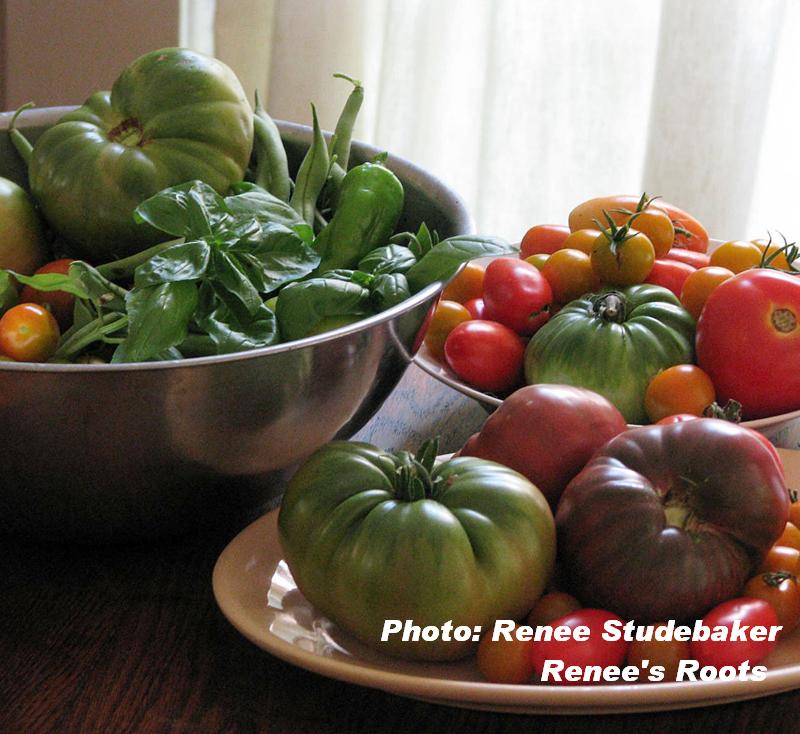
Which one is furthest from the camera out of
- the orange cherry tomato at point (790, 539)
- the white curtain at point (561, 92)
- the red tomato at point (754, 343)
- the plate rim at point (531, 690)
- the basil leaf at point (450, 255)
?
the white curtain at point (561, 92)

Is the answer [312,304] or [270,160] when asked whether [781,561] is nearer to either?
[312,304]

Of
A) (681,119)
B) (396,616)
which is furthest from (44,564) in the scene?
(681,119)

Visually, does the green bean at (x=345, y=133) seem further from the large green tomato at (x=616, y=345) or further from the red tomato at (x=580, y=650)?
the red tomato at (x=580, y=650)

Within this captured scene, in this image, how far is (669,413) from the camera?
0.84m

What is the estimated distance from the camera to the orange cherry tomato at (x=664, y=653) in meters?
0.56

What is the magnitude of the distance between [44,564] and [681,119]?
1308 millimetres

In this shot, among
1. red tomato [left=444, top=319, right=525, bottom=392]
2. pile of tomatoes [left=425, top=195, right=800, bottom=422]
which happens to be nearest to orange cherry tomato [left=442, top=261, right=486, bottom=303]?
pile of tomatoes [left=425, top=195, right=800, bottom=422]

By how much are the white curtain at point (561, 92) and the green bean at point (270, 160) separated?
3.10ft

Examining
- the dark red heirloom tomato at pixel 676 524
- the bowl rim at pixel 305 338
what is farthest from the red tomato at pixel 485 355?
the dark red heirloom tomato at pixel 676 524

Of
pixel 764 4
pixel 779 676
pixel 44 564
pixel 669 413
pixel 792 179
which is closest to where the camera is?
pixel 779 676

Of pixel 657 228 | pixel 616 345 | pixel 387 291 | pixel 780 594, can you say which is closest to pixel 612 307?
pixel 616 345

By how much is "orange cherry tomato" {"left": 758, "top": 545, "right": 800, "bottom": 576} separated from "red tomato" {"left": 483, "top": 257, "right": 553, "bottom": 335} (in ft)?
1.23

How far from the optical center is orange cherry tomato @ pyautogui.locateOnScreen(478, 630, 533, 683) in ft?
1.83

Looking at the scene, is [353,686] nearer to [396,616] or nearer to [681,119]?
[396,616]
